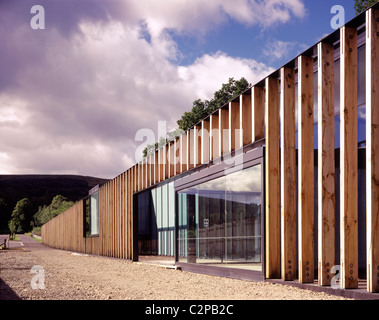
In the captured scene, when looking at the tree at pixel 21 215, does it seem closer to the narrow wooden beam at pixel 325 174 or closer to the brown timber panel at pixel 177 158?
the brown timber panel at pixel 177 158

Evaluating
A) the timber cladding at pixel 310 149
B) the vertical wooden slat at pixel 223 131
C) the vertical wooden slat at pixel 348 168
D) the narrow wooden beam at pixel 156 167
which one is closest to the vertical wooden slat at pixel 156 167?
the narrow wooden beam at pixel 156 167

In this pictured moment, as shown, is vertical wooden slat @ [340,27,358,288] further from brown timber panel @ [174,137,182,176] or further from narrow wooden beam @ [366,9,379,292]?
brown timber panel @ [174,137,182,176]

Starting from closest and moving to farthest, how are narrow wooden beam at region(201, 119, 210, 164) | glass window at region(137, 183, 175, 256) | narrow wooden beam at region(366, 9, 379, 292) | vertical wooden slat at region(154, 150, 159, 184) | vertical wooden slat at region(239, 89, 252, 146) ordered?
1. narrow wooden beam at region(366, 9, 379, 292)
2. vertical wooden slat at region(239, 89, 252, 146)
3. narrow wooden beam at region(201, 119, 210, 164)
4. vertical wooden slat at region(154, 150, 159, 184)
5. glass window at region(137, 183, 175, 256)

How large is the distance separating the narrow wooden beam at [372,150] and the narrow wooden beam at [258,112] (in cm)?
387

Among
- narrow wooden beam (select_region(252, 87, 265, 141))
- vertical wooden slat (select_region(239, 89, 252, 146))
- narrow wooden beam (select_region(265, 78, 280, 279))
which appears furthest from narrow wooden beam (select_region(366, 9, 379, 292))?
vertical wooden slat (select_region(239, 89, 252, 146))

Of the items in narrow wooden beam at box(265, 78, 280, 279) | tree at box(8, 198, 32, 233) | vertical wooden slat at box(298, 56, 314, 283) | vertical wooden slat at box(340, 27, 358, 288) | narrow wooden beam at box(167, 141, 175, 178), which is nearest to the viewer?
vertical wooden slat at box(340, 27, 358, 288)

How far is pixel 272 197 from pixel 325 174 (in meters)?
1.84

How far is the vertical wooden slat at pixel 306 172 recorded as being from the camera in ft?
28.9

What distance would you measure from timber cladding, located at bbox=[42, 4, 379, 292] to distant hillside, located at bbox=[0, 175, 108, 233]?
119 m

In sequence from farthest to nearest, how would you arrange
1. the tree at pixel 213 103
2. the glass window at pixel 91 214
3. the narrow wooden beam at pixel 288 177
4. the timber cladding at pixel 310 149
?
the tree at pixel 213 103 → the glass window at pixel 91 214 → the narrow wooden beam at pixel 288 177 → the timber cladding at pixel 310 149

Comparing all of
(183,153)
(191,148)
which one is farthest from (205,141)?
(183,153)

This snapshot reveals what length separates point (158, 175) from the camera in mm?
Answer: 17797

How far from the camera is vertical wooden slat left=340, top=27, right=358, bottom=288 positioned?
7.55 m
